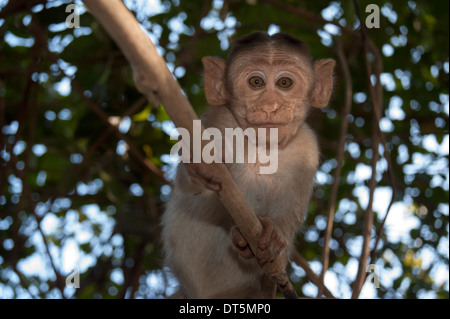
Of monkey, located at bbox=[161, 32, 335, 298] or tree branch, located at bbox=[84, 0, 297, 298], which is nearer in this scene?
tree branch, located at bbox=[84, 0, 297, 298]

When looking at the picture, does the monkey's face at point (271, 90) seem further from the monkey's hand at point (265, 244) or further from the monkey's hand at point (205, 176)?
the monkey's hand at point (205, 176)

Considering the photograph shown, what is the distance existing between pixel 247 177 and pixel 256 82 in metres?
0.63

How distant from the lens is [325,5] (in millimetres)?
5223

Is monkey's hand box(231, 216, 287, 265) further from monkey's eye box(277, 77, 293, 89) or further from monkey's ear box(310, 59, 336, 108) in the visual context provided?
monkey's ear box(310, 59, 336, 108)

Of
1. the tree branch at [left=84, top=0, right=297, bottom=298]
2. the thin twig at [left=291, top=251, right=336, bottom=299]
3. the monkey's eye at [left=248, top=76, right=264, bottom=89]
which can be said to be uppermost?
the tree branch at [left=84, top=0, right=297, bottom=298]

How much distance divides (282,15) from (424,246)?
103 inches

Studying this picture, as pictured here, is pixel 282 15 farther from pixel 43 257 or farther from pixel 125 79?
pixel 43 257

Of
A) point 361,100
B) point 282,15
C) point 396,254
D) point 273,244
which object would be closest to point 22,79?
point 282,15

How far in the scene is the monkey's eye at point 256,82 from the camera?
364cm

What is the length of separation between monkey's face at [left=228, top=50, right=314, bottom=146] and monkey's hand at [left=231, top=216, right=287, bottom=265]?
2.11ft

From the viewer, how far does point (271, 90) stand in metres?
3.54

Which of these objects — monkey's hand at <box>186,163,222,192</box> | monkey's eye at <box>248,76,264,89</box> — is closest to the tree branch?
monkey's hand at <box>186,163,222,192</box>

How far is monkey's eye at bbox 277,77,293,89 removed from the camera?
365cm

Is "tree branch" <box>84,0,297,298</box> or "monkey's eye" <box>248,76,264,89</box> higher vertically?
"tree branch" <box>84,0,297,298</box>
